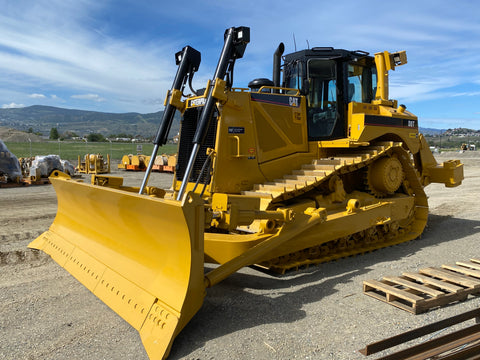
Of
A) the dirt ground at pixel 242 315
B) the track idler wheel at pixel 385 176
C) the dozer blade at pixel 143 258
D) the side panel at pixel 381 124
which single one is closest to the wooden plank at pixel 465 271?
the dirt ground at pixel 242 315

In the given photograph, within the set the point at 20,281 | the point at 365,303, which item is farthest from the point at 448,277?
the point at 20,281

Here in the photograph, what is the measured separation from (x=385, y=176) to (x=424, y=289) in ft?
8.76

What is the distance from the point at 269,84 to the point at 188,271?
3894mm

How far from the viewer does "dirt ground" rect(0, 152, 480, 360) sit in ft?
11.6

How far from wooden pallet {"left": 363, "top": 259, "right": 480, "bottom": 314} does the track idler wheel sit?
1960mm

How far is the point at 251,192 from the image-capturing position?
5711 mm

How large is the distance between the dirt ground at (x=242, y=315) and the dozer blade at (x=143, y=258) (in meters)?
0.18

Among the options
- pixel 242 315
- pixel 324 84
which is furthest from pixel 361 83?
pixel 242 315

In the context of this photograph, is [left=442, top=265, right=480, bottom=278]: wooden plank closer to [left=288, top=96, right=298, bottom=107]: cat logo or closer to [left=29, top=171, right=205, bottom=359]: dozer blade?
[left=288, top=96, right=298, bottom=107]: cat logo

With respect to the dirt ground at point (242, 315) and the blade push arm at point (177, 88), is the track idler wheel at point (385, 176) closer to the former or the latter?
the dirt ground at point (242, 315)

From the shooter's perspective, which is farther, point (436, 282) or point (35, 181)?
point (35, 181)

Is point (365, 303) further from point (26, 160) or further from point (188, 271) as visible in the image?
point (26, 160)

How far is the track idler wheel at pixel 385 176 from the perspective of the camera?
6.86 m

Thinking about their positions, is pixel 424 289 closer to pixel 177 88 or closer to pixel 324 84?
pixel 324 84
